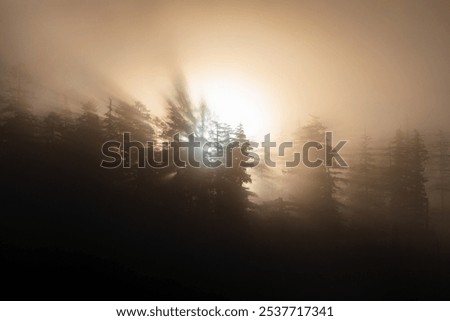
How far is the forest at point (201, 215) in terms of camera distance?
3045 mm

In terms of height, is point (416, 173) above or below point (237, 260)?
above

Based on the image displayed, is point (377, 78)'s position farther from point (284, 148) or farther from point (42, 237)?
point (42, 237)

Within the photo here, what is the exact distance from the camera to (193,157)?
10.2 ft

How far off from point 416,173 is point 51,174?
3.02 metres

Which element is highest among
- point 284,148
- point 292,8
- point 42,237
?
point 292,8

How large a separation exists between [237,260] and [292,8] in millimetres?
2145

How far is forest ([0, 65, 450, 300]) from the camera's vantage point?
3.04 metres

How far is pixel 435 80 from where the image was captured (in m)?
3.11

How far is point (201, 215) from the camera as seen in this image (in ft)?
10.2

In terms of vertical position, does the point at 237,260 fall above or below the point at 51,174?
below
